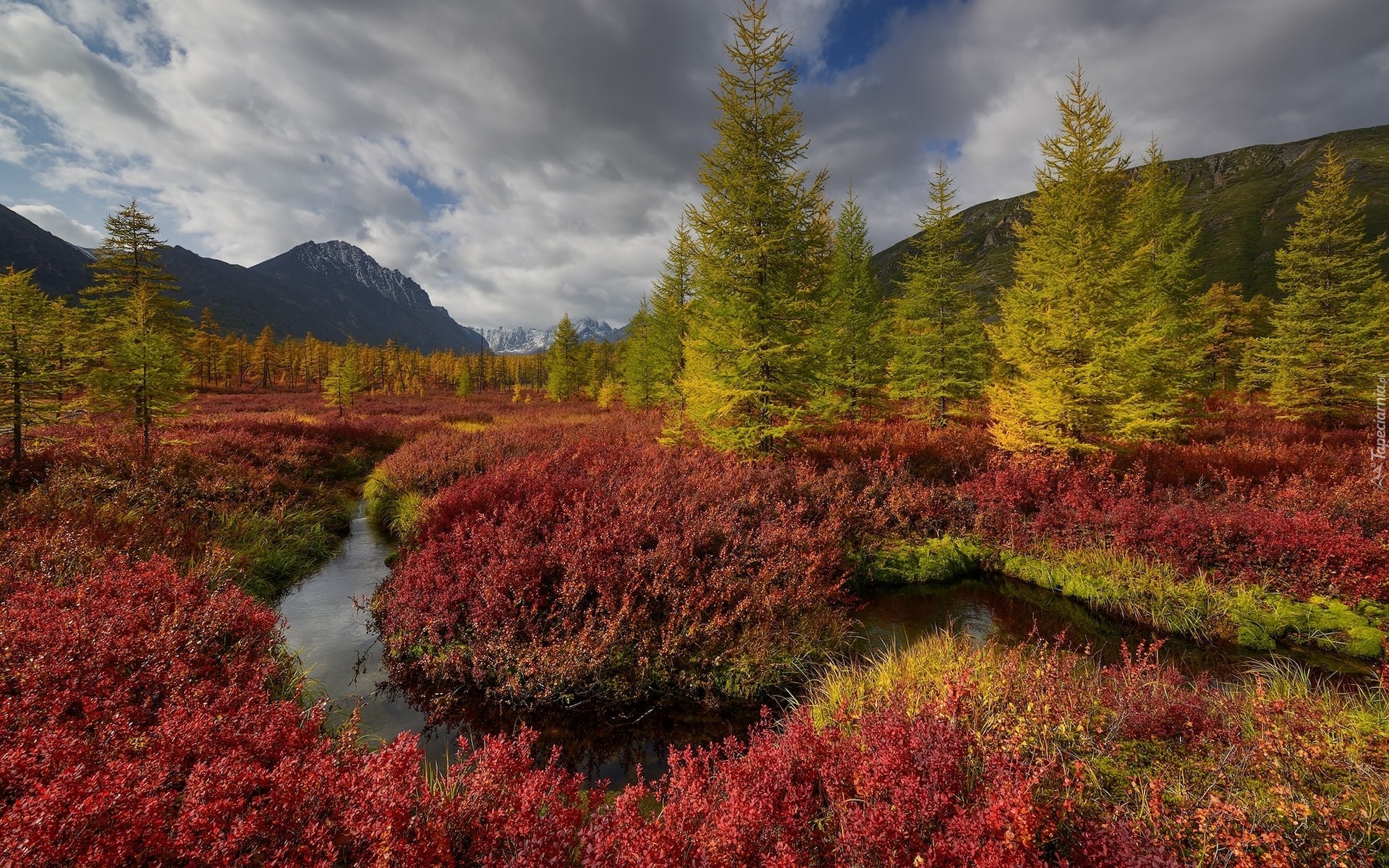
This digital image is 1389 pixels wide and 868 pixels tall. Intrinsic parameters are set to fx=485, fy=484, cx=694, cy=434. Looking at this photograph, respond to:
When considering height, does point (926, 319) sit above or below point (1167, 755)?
above

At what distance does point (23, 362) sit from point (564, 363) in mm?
39836

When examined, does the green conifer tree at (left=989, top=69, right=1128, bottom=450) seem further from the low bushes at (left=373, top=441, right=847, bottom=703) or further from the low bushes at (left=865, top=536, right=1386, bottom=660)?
the low bushes at (left=373, top=441, right=847, bottom=703)

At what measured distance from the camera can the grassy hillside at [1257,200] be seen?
122 meters

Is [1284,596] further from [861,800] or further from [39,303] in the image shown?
[39,303]

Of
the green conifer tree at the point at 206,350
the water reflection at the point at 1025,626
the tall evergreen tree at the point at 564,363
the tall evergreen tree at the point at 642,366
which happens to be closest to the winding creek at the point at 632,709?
the water reflection at the point at 1025,626

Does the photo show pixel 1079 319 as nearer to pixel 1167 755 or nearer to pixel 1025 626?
pixel 1025 626

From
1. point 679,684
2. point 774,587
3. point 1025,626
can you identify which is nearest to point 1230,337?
point 1025,626

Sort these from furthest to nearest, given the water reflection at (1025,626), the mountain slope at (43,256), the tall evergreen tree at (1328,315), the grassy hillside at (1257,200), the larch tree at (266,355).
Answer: the mountain slope at (43,256) → the grassy hillside at (1257,200) → the larch tree at (266,355) → the tall evergreen tree at (1328,315) → the water reflection at (1025,626)

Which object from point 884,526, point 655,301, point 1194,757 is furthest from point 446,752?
point 655,301

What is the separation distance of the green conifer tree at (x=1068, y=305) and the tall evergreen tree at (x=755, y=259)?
612cm

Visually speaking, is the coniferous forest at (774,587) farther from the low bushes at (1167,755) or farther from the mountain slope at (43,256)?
the mountain slope at (43,256)

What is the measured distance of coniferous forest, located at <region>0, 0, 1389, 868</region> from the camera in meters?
2.85

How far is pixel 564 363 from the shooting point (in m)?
48.7

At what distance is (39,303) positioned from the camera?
34.5 ft
